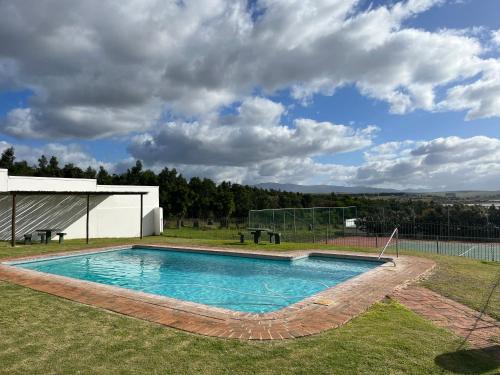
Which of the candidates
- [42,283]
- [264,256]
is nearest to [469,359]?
[42,283]

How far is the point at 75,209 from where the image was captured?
2123cm

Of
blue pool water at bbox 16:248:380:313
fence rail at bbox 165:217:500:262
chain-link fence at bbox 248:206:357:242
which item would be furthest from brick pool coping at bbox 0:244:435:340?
chain-link fence at bbox 248:206:357:242

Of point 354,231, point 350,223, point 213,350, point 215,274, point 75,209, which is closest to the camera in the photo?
point 213,350

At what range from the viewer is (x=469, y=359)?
173 inches

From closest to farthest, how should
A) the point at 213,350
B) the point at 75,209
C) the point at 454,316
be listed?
the point at 213,350
the point at 454,316
the point at 75,209

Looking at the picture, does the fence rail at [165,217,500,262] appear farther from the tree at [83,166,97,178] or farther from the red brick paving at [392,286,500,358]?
the tree at [83,166,97,178]

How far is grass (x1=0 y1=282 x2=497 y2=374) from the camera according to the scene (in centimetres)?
411

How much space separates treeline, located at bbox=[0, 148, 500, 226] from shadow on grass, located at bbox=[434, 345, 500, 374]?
17.9 m

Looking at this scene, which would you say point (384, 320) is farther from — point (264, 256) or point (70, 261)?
point (70, 261)

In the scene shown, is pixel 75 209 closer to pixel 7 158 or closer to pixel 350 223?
pixel 350 223

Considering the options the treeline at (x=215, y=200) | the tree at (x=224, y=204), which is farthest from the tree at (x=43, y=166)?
the tree at (x=224, y=204)

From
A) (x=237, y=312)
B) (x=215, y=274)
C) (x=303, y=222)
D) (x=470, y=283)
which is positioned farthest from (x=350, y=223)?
(x=237, y=312)

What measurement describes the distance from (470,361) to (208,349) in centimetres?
313

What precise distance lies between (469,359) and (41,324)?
5.94 metres
